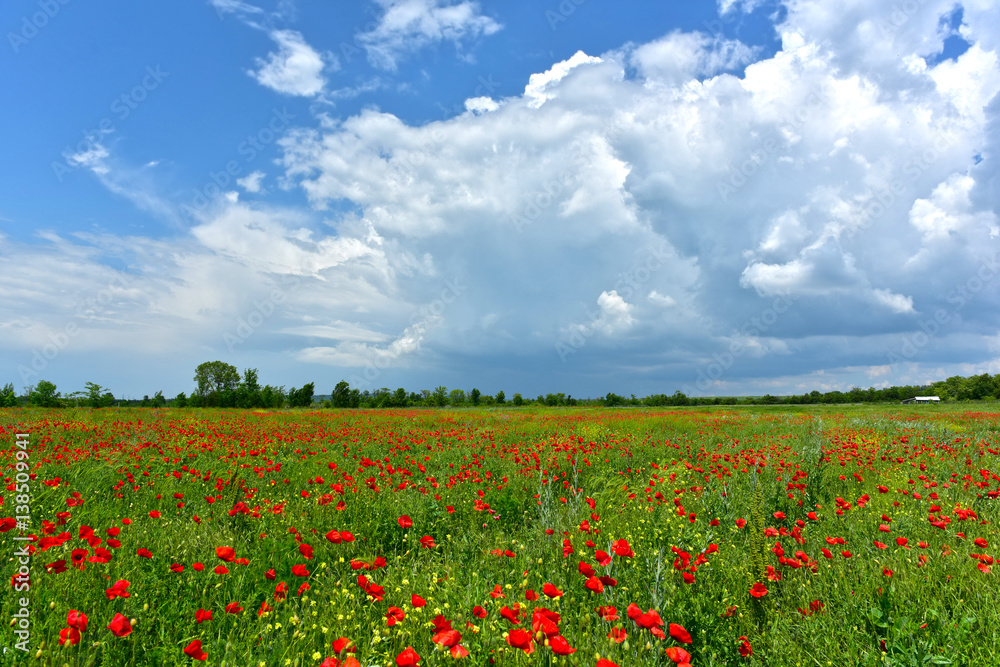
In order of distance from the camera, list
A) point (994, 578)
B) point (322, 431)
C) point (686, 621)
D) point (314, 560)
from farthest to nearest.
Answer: point (322, 431), point (314, 560), point (994, 578), point (686, 621)

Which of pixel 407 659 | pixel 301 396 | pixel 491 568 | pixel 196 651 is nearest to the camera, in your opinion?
pixel 407 659

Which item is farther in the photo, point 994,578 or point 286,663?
point 994,578

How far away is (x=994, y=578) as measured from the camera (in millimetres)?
3332

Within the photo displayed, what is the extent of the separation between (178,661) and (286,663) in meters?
0.60

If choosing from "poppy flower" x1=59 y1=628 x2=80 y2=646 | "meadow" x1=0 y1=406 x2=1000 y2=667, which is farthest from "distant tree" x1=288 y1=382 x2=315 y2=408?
"poppy flower" x1=59 y1=628 x2=80 y2=646

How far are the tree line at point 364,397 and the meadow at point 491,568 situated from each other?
5965 cm

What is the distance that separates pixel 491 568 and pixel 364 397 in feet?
286

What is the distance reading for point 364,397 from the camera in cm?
8631

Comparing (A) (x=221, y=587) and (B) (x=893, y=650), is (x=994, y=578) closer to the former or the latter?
(B) (x=893, y=650)

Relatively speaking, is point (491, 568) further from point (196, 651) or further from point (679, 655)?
point (196, 651)

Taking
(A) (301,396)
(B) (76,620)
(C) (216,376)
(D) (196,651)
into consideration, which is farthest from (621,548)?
(C) (216,376)

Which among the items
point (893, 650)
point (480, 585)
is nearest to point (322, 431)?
point (480, 585)

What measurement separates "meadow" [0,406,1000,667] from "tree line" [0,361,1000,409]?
59646 mm

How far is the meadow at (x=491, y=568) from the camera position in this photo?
101 inches
